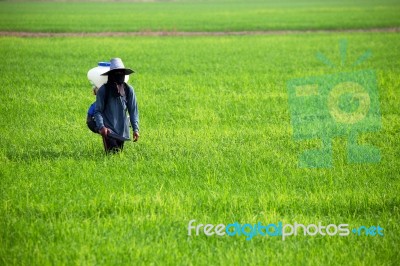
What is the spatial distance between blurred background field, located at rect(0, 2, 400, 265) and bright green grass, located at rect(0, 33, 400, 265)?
0.06ft

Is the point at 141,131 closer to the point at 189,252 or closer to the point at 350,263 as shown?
the point at 189,252

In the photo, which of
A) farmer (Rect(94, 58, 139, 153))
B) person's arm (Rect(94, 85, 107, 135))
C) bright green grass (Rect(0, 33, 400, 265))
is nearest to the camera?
bright green grass (Rect(0, 33, 400, 265))

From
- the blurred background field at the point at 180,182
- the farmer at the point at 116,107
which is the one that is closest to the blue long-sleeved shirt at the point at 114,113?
the farmer at the point at 116,107

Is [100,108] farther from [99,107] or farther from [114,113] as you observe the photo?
[114,113]

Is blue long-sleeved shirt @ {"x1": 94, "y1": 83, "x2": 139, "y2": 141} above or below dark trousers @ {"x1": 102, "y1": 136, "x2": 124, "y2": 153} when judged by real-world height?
above

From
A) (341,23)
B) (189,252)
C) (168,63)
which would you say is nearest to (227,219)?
(189,252)

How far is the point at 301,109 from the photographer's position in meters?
12.0

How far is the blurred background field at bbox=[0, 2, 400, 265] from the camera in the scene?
17.6 feet

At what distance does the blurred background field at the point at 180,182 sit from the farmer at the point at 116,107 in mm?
365

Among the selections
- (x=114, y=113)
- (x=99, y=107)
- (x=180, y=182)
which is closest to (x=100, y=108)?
(x=99, y=107)

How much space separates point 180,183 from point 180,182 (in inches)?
1.6

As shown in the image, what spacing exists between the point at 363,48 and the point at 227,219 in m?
21.2

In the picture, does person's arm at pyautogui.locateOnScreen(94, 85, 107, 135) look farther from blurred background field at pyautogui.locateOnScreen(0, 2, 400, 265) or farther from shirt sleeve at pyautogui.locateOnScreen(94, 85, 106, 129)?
blurred background field at pyautogui.locateOnScreen(0, 2, 400, 265)

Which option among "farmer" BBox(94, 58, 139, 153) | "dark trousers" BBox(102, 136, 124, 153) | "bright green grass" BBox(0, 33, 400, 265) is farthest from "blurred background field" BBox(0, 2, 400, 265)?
"farmer" BBox(94, 58, 139, 153)
